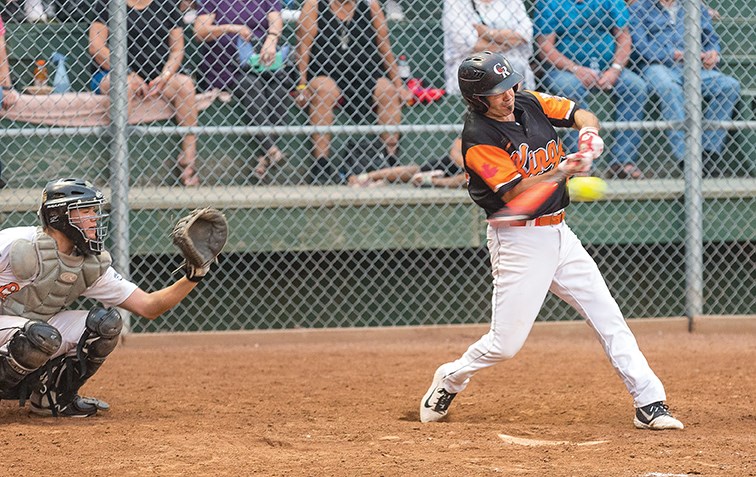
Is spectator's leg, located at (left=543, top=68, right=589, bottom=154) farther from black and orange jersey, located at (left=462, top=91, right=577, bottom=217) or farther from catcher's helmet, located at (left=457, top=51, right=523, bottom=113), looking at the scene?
catcher's helmet, located at (left=457, top=51, right=523, bottom=113)

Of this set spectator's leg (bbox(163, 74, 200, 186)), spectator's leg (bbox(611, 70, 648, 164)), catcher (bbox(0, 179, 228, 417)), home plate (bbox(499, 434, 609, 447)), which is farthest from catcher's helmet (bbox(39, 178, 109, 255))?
spectator's leg (bbox(611, 70, 648, 164))

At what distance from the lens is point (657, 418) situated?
462cm

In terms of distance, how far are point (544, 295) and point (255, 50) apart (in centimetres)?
361

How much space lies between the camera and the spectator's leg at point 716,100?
7812mm

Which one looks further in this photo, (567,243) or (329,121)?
(329,121)

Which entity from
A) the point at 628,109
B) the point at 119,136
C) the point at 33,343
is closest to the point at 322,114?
the point at 119,136

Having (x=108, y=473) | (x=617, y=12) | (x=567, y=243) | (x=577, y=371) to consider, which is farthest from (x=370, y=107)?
(x=108, y=473)

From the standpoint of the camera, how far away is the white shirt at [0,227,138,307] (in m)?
4.65

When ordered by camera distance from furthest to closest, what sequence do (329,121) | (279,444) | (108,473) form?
(329,121), (279,444), (108,473)

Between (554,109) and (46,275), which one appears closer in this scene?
(46,275)

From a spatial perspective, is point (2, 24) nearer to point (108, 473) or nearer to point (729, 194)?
point (108, 473)

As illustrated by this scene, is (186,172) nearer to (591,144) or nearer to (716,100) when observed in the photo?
(591,144)

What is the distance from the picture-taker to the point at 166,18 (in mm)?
7113

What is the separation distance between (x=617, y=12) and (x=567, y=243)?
3.57 meters
